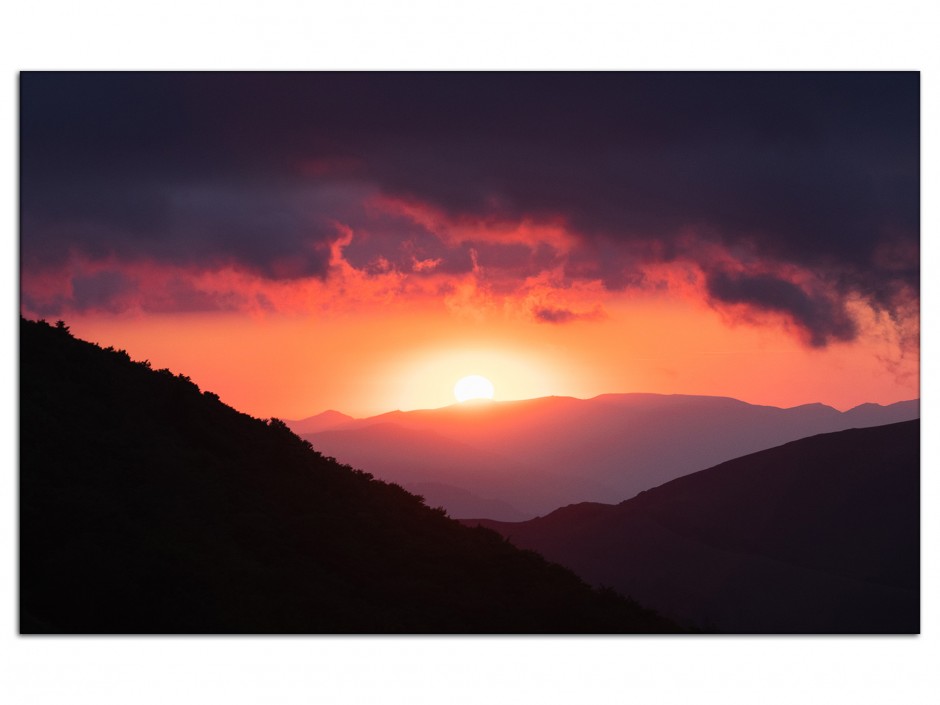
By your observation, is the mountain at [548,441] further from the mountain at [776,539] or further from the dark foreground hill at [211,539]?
the dark foreground hill at [211,539]

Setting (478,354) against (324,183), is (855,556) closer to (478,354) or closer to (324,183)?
(478,354)

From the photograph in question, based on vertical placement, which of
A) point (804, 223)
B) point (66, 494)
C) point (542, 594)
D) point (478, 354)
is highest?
point (804, 223)

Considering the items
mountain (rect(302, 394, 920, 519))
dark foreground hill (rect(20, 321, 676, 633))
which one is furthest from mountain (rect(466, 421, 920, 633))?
dark foreground hill (rect(20, 321, 676, 633))

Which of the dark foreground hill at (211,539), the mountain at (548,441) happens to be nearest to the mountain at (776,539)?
the mountain at (548,441)

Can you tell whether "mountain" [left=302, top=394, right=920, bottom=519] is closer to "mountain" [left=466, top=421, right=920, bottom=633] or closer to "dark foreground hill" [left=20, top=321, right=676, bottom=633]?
"mountain" [left=466, top=421, right=920, bottom=633]

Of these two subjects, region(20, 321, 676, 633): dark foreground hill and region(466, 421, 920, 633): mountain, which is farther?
region(466, 421, 920, 633): mountain

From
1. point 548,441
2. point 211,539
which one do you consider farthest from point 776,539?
point 548,441

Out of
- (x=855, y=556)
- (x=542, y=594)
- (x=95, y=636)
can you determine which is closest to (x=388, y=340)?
(x=542, y=594)
